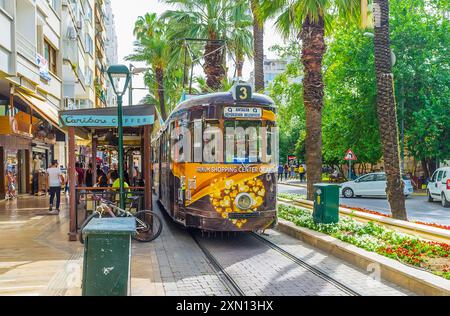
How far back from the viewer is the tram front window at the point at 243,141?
431 inches

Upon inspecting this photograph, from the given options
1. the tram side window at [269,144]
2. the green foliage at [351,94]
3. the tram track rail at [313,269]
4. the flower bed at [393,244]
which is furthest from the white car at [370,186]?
the tram side window at [269,144]

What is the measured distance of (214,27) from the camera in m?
27.1

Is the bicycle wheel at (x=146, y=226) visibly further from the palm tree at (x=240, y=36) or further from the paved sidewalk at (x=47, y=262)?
the palm tree at (x=240, y=36)

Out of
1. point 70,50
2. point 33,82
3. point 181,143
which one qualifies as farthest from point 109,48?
point 181,143

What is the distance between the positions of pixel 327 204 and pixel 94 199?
5.58 meters

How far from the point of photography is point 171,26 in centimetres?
2869

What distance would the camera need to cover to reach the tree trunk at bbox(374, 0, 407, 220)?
13508 millimetres

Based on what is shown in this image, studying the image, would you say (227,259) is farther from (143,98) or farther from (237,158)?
(143,98)

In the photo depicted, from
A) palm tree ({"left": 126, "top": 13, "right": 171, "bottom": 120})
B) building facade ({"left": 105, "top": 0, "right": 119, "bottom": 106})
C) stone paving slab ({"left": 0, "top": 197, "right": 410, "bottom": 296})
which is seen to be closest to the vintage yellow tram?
stone paving slab ({"left": 0, "top": 197, "right": 410, "bottom": 296})

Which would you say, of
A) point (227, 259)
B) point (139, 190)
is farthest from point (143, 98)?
point (227, 259)

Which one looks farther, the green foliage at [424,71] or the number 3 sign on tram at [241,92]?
the green foliage at [424,71]

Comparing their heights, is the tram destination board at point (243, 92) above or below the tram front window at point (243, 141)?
above

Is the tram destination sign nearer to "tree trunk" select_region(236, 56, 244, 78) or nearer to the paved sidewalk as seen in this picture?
the paved sidewalk

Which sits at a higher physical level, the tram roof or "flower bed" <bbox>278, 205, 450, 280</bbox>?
the tram roof
